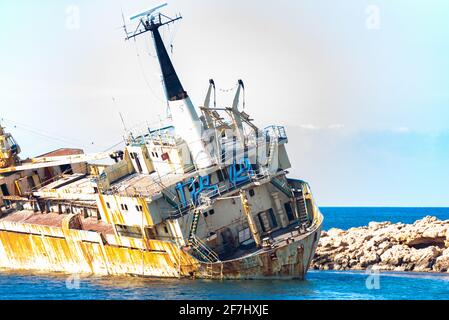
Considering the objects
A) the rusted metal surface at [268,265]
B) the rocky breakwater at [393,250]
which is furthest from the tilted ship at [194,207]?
the rocky breakwater at [393,250]

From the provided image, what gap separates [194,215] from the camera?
142 feet

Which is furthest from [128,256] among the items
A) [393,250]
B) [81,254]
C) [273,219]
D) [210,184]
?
[393,250]

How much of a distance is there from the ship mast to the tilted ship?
5 centimetres

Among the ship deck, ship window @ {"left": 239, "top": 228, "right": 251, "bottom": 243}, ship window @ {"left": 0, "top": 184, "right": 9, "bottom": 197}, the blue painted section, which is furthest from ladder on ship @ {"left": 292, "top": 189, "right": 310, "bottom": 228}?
ship window @ {"left": 0, "top": 184, "right": 9, "bottom": 197}

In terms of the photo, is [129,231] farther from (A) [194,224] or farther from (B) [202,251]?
(B) [202,251]

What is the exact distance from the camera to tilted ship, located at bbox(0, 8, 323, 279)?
1693 inches

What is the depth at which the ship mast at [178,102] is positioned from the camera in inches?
1781

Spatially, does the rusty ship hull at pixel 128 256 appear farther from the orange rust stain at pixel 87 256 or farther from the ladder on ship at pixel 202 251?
the ladder on ship at pixel 202 251

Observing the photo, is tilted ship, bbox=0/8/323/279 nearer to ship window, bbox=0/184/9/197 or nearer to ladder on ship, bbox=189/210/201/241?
ladder on ship, bbox=189/210/201/241

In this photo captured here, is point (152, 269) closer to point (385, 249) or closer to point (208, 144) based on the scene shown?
point (208, 144)

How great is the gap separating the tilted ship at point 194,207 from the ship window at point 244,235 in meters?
0.05

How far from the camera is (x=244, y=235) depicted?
147ft

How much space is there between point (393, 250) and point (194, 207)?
13382mm
